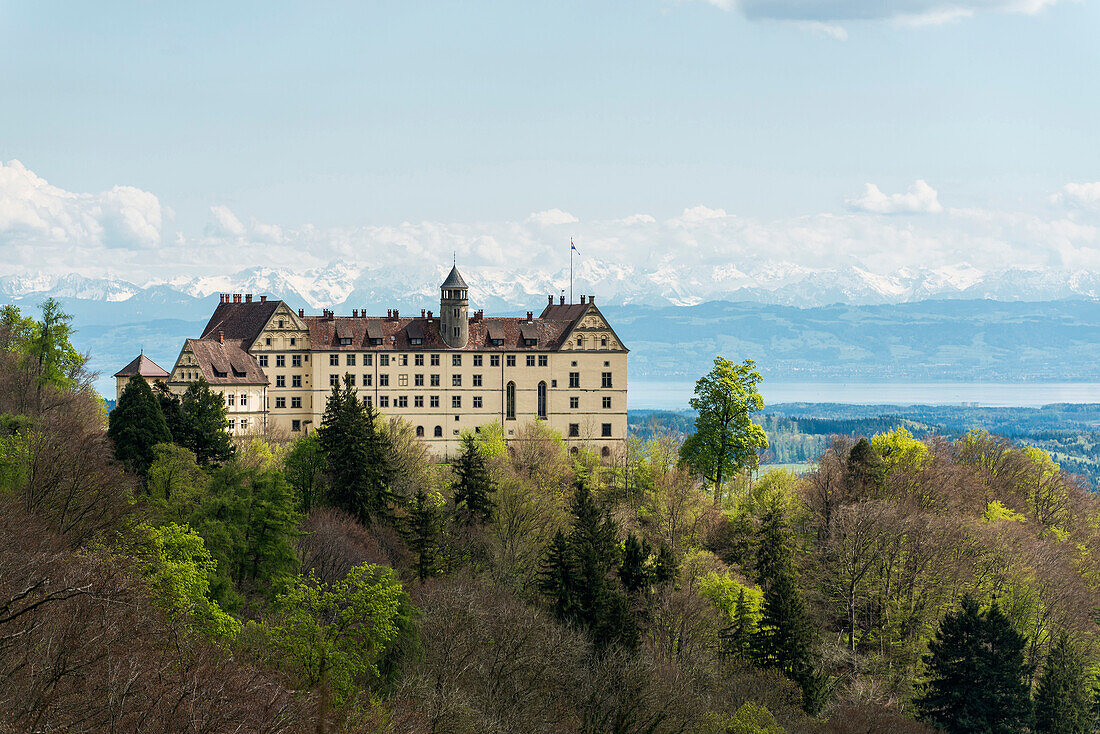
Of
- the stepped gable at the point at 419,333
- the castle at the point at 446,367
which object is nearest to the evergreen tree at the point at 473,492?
the castle at the point at 446,367

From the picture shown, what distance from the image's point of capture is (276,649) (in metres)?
33.9

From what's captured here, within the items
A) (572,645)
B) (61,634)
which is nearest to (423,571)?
(572,645)

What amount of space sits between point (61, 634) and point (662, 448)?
7255 centimetres

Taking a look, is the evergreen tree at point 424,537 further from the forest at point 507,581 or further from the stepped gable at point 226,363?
the stepped gable at point 226,363

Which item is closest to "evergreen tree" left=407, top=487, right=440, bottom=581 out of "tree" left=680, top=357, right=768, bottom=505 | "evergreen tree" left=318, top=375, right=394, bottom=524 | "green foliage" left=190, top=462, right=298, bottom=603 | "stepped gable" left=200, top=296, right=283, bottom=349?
"evergreen tree" left=318, top=375, right=394, bottom=524

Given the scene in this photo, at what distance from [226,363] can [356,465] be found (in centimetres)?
3174

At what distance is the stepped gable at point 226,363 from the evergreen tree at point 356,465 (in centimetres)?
2625

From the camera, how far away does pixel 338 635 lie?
113 ft

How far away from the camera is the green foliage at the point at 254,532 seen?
45.5 meters

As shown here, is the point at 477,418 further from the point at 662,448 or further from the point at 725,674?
the point at 725,674

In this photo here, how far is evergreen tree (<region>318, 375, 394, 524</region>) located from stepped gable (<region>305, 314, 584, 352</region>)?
2993 cm

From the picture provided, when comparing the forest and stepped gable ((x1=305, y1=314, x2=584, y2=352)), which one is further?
stepped gable ((x1=305, y1=314, x2=584, y2=352))

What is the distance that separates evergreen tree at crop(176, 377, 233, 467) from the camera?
65.5 metres

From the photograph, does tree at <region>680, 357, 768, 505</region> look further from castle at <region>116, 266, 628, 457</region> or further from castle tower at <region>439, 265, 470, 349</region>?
castle tower at <region>439, 265, 470, 349</region>
